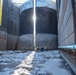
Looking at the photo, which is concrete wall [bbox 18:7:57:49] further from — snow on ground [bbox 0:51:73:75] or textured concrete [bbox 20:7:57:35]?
snow on ground [bbox 0:51:73:75]

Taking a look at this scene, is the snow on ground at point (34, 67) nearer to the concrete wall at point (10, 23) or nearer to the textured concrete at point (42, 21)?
the concrete wall at point (10, 23)

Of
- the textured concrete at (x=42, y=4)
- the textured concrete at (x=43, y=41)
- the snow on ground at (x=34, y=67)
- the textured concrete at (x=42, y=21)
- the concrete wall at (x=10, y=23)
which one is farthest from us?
the textured concrete at (x=42, y=4)

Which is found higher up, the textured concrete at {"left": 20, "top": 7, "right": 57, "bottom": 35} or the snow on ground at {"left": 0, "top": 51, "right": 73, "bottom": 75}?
the textured concrete at {"left": 20, "top": 7, "right": 57, "bottom": 35}

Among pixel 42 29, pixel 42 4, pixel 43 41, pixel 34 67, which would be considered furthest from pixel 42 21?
pixel 34 67

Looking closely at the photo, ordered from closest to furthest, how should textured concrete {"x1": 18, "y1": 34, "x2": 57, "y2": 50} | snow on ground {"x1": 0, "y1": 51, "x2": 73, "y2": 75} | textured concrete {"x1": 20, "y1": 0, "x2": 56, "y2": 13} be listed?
snow on ground {"x1": 0, "y1": 51, "x2": 73, "y2": 75} < textured concrete {"x1": 18, "y1": 34, "x2": 57, "y2": 50} < textured concrete {"x1": 20, "y1": 0, "x2": 56, "y2": 13}

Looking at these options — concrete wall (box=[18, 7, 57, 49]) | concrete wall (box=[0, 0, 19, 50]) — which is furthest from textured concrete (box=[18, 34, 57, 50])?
concrete wall (box=[0, 0, 19, 50])

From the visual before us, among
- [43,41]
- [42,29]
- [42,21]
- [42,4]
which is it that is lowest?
[43,41]

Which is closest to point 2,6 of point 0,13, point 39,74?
point 0,13

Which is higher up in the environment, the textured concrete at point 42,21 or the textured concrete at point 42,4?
the textured concrete at point 42,4

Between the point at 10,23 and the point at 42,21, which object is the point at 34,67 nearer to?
the point at 42,21

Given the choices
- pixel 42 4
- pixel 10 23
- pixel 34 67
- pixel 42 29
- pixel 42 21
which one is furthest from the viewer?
pixel 10 23

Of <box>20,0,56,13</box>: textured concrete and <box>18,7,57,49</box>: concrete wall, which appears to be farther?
<box>20,0,56,13</box>: textured concrete

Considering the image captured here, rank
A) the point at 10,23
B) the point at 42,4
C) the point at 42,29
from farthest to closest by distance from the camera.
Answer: the point at 10,23 < the point at 42,4 < the point at 42,29

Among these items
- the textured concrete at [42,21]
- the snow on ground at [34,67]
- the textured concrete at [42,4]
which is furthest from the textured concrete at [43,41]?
the snow on ground at [34,67]
